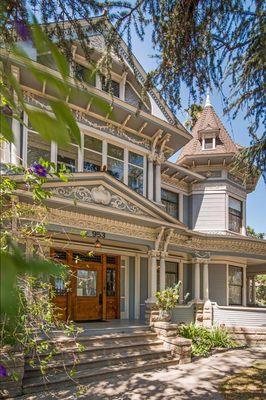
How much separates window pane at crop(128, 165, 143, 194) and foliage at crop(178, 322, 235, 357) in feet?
16.8

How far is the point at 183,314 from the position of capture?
46.1 feet

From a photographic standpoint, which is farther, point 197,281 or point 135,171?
point 197,281

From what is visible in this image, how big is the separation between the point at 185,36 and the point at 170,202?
35.9ft

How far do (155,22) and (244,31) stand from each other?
1.58 meters

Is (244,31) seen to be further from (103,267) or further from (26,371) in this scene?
(103,267)

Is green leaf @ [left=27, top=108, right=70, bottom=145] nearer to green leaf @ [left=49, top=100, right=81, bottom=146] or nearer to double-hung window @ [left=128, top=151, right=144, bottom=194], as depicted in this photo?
green leaf @ [left=49, top=100, right=81, bottom=146]

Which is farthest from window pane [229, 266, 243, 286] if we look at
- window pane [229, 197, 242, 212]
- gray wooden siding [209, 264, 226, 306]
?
window pane [229, 197, 242, 212]

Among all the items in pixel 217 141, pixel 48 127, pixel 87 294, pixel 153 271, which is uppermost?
pixel 217 141

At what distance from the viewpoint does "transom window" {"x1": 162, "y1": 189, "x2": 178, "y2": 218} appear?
52.5ft

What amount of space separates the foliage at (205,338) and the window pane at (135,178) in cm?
512

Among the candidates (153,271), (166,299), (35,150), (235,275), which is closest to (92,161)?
(35,150)

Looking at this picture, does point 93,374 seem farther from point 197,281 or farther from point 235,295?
point 235,295

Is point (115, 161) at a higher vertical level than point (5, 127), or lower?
higher

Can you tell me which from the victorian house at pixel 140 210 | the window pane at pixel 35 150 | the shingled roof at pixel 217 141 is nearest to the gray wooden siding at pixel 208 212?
the victorian house at pixel 140 210
